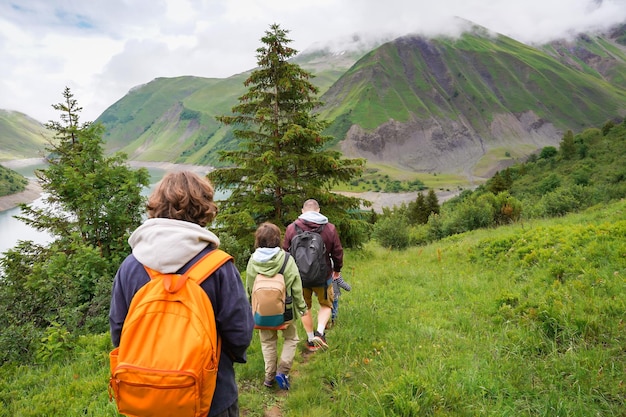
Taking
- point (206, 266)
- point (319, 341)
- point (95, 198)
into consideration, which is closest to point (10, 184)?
point (95, 198)

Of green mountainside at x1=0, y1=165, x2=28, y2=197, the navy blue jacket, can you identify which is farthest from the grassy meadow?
green mountainside at x1=0, y1=165, x2=28, y2=197

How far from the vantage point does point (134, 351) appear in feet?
5.96

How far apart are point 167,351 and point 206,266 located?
0.48m

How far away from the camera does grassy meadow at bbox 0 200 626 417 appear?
3.05 meters

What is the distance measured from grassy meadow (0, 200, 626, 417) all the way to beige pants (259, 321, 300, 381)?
0.76 feet

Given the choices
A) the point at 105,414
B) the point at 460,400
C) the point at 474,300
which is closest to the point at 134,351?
the point at 105,414

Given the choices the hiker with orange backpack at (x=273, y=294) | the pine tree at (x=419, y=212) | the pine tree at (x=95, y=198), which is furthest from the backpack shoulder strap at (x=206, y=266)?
the pine tree at (x=419, y=212)

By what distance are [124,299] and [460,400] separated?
2938mm

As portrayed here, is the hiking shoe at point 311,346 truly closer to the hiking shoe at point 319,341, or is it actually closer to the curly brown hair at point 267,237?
the hiking shoe at point 319,341

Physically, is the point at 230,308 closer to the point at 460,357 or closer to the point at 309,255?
the point at 309,255

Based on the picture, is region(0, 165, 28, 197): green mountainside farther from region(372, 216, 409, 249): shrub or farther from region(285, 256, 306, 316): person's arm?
region(285, 256, 306, 316): person's arm

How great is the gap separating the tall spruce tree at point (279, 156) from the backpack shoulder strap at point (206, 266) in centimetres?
968

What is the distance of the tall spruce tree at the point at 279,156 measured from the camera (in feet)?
39.2

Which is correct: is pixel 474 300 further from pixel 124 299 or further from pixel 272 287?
pixel 124 299
